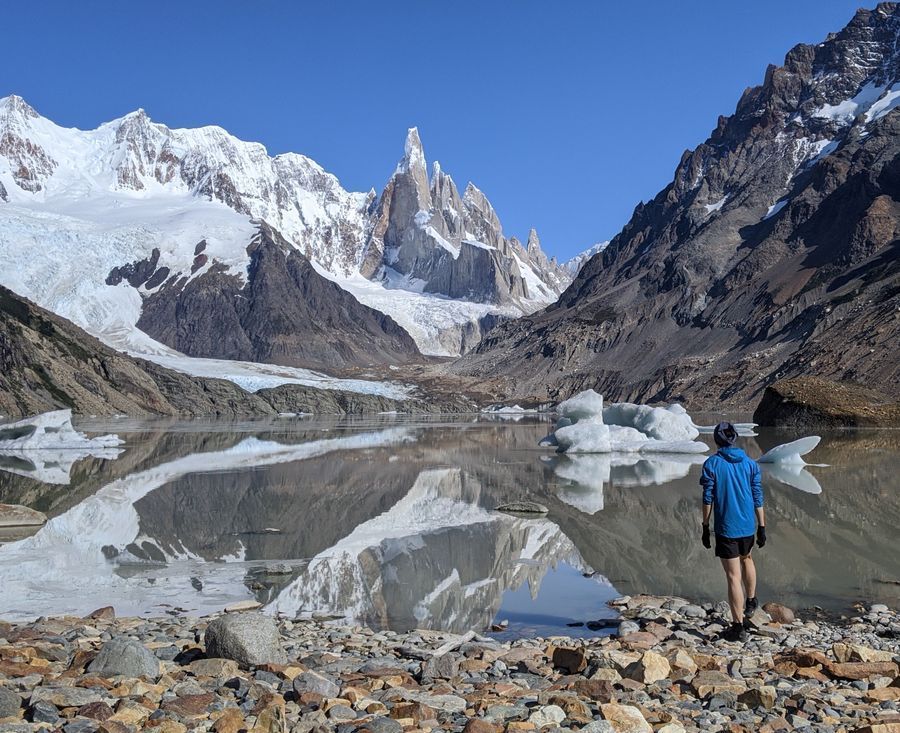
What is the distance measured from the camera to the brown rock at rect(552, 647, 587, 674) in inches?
256

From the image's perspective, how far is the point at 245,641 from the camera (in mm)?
6566

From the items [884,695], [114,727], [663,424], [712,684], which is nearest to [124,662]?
[114,727]

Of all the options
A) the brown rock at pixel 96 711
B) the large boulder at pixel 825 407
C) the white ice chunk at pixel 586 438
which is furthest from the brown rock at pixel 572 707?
the large boulder at pixel 825 407

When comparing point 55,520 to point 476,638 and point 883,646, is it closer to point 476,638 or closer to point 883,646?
point 476,638

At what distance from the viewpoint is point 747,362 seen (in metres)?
95.1

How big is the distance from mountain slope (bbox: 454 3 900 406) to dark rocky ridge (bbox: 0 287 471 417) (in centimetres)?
3778

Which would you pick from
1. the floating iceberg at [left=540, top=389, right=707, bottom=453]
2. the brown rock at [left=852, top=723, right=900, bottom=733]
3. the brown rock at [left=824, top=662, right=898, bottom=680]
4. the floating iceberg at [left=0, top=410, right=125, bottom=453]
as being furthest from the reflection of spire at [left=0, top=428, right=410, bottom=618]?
the floating iceberg at [left=540, top=389, right=707, bottom=453]

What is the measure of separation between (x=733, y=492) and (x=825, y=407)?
47.3m

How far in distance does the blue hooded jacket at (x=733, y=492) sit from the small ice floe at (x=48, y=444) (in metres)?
25.5

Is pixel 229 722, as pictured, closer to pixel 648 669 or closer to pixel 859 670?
pixel 648 669

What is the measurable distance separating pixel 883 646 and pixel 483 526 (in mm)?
8177

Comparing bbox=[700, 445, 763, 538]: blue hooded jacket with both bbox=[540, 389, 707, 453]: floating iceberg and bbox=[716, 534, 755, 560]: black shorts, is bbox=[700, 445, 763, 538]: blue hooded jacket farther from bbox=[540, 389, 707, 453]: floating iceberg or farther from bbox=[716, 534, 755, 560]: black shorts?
bbox=[540, 389, 707, 453]: floating iceberg

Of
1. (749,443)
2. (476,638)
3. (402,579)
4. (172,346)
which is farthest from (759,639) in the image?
(172,346)

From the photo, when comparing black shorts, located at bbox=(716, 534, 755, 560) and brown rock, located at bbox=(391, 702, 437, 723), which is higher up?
black shorts, located at bbox=(716, 534, 755, 560)
